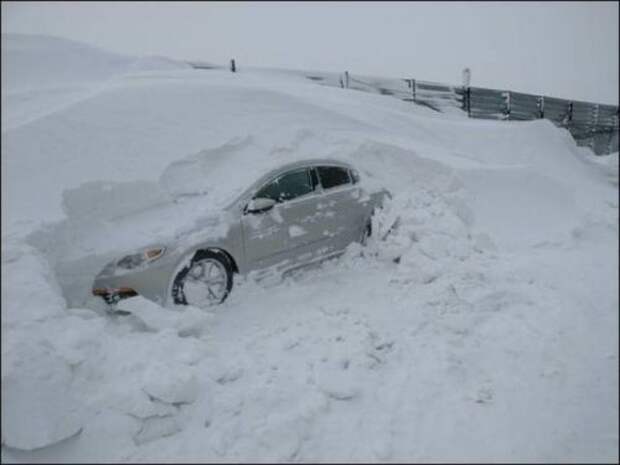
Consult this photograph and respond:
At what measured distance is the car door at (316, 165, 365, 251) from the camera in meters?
7.33

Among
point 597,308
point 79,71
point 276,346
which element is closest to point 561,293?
point 597,308

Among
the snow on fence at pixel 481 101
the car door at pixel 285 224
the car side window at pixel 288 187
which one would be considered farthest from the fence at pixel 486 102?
the car door at pixel 285 224

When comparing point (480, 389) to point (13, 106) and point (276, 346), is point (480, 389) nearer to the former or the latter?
point (276, 346)

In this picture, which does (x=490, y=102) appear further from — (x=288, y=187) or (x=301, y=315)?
(x=301, y=315)

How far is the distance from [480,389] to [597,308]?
1674 mm

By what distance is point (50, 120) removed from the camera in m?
7.52

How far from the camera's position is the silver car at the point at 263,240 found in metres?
5.87

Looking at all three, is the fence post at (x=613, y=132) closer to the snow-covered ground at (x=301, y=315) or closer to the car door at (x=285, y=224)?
→ the snow-covered ground at (x=301, y=315)

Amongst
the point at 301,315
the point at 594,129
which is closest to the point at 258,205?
the point at 301,315

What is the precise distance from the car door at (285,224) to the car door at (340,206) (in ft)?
0.59

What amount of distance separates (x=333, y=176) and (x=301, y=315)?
2311mm

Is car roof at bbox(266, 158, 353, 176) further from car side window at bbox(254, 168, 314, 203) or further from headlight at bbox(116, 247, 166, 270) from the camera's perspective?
headlight at bbox(116, 247, 166, 270)

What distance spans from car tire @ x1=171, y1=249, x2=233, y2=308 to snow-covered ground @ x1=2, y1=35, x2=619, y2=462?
0.24 metres

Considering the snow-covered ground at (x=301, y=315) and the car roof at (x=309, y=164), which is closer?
the snow-covered ground at (x=301, y=315)
